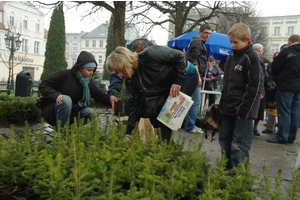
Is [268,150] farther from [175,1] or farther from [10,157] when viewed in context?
[175,1]

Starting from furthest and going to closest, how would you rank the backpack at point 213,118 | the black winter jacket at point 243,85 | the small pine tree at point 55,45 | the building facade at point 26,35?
the building facade at point 26,35, the small pine tree at point 55,45, the backpack at point 213,118, the black winter jacket at point 243,85

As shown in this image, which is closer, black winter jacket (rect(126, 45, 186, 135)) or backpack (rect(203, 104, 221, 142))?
black winter jacket (rect(126, 45, 186, 135))

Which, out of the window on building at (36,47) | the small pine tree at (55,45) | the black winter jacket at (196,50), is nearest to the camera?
the black winter jacket at (196,50)

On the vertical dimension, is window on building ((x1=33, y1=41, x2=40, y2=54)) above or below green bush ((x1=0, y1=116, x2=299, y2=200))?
above

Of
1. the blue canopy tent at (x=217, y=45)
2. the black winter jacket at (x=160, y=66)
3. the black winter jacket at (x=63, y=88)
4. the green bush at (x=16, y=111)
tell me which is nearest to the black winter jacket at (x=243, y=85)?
the black winter jacket at (x=160, y=66)

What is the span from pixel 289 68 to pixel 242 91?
9.36ft

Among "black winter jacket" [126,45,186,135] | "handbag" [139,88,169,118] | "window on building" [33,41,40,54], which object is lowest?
"handbag" [139,88,169,118]

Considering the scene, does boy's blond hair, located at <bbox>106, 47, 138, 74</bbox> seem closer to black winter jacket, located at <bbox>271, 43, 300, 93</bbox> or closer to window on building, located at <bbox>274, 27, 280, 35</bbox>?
black winter jacket, located at <bbox>271, 43, 300, 93</bbox>

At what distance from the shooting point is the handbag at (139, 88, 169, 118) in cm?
324

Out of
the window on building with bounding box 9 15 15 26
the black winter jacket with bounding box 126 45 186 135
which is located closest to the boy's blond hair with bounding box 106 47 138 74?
the black winter jacket with bounding box 126 45 186 135

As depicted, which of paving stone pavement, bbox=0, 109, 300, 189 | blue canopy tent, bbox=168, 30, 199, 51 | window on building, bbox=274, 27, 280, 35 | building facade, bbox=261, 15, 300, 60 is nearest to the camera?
paving stone pavement, bbox=0, 109, 300, 189

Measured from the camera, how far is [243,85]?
3.19m

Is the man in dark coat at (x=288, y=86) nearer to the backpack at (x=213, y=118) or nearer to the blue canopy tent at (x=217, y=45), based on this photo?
the backpack at (x=213, y=118)

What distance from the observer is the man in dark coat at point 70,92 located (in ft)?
12.8
